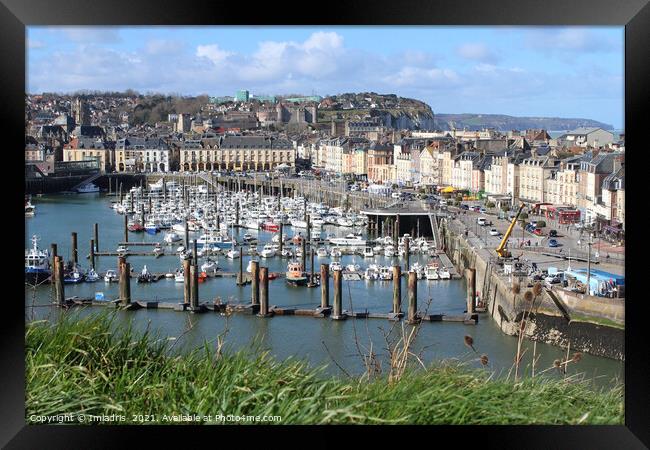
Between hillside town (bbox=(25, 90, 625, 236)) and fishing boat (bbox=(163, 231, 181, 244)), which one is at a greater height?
hillside town (bbox=(25, 90, 625, 236))

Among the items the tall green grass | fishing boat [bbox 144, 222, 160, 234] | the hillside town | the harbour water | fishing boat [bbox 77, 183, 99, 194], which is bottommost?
the harbour water

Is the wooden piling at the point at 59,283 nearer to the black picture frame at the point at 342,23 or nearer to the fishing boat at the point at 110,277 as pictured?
the fishing boat at the point at 110,277

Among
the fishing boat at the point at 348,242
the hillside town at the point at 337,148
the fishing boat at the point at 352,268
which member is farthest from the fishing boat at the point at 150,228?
the fishing boat at the point at 352,268

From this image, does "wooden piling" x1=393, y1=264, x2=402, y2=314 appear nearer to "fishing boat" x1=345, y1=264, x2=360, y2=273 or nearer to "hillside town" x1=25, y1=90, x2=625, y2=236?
"hillside town" x1=25, y1=90, x2=625, y2=236

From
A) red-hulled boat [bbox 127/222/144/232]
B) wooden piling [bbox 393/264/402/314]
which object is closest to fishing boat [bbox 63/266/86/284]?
wooden piling [bbox 393/264/402/314]

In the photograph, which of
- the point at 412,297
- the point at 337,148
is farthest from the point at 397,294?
the point at 337,148

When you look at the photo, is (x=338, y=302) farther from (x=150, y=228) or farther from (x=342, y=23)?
(x=150, y=228)
